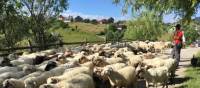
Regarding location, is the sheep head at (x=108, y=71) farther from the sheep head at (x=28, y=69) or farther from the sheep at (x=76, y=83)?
the sheep head at (x=28, y=69)

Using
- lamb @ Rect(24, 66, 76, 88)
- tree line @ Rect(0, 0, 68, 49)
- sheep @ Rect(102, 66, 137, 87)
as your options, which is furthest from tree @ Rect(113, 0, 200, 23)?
tree line @ Rect(0, 0, 68, 49)

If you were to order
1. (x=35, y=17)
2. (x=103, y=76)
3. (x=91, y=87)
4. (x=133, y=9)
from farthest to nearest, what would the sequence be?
(x=35, y=17), (x=133, y=9), (x=103, y=76), (x=91, y=87)

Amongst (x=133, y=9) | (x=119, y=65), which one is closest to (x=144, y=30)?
(x=133, y=9)

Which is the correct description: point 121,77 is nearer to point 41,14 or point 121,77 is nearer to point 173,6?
point 173,6

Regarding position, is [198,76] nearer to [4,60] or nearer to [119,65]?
[119,65]

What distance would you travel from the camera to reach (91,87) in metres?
13.5

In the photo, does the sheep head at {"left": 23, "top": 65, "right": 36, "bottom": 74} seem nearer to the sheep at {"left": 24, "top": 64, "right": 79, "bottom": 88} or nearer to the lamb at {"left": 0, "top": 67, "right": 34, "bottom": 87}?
the lamb at {"left": 0, "top": 67, "right": 34, "bottom": 87}

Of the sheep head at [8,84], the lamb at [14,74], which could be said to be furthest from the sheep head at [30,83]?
the lamb at [14,74]

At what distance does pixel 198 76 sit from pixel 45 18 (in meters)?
28.1

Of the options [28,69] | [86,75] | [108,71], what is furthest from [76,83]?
[28,69]

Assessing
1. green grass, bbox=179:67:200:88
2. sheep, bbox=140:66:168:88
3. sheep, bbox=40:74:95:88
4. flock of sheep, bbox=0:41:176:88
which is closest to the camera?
sheep, bbox=40:74:95:88

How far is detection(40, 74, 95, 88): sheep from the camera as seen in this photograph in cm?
1205

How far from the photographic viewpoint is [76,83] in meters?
12.6

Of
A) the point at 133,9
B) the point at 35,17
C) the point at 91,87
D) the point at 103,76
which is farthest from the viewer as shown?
the point at 35,17
